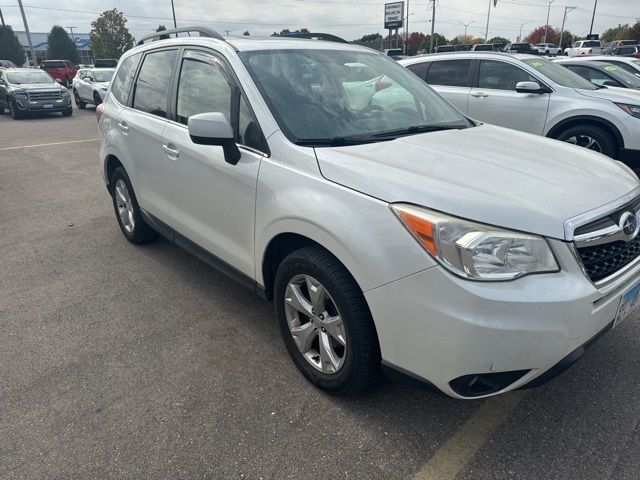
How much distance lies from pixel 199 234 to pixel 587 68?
29.7 ft

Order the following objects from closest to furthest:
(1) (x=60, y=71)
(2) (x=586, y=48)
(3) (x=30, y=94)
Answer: (3) (x=30, y=94) → (1) (x=60, y=71) → (2) (x=586, y=48)

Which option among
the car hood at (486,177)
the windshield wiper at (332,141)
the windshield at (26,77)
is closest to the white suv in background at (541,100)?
the car hood at (486,177)

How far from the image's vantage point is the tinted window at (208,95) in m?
2.78

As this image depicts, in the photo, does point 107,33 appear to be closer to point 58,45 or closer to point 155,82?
point 58,45

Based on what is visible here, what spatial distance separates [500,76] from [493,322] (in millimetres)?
6316

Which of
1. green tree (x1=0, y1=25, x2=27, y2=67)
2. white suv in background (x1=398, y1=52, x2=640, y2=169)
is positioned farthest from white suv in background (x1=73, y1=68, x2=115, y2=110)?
green tree (x1=0, y1=25, x2=27, y2=67)

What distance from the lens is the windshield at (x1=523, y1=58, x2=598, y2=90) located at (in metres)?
6.85

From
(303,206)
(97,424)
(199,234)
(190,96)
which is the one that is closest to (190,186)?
(199,234)

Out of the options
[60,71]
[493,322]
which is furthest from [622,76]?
[60,71]

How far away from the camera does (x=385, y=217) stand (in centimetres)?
204

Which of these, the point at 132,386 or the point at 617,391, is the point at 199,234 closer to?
the point at 132,386

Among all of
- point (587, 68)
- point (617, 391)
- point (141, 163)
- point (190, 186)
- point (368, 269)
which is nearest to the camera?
point (368, 269)

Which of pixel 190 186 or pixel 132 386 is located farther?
pixel 190 186

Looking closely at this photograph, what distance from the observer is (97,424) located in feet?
8.06
